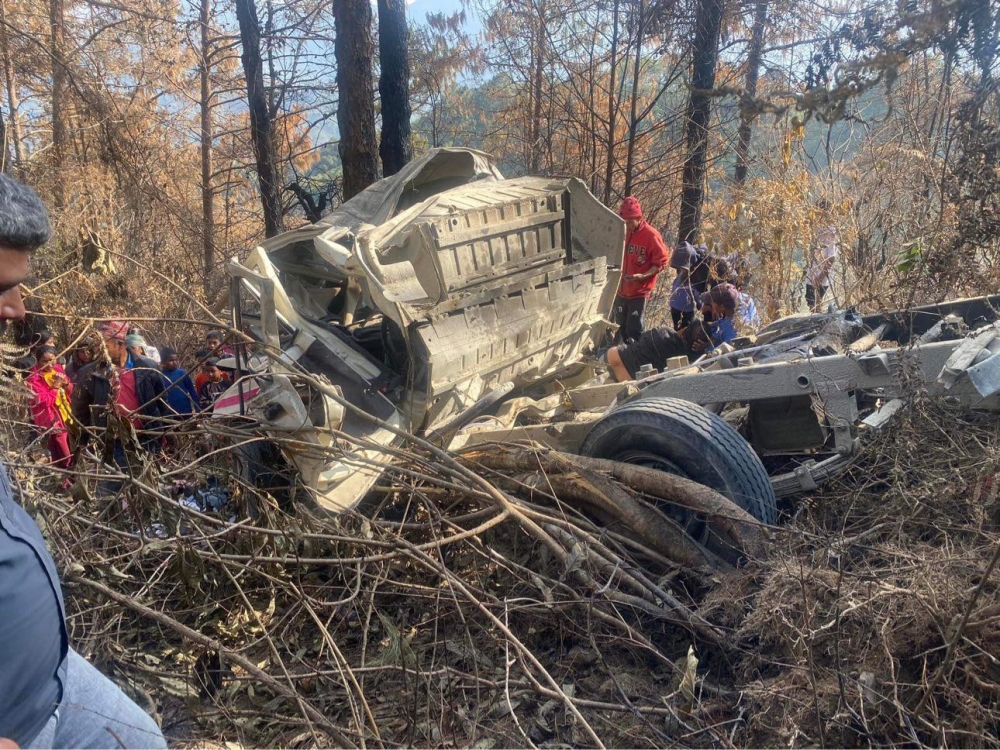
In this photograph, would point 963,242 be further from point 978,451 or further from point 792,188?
point 792,188

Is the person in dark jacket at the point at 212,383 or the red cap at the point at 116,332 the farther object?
the person in dark jacket at the point at 212,383

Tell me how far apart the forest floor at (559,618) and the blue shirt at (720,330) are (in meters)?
2.00

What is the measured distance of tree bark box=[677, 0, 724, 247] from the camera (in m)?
10.6

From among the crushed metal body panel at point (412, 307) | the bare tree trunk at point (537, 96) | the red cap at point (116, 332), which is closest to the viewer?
the crushed metal body panel at point (412, 307)

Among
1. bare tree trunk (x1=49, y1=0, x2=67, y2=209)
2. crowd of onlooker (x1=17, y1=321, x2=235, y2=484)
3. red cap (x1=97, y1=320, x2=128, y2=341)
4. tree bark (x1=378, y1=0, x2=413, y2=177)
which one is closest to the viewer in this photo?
red cap (x1=97, y1=320, x2=128, y2=341)

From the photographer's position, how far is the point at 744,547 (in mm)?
3346

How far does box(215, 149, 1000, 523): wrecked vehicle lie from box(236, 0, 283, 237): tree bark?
6214 millimetres

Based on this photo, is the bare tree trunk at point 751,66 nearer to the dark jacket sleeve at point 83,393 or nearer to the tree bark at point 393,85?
the tree bark at point 393,85

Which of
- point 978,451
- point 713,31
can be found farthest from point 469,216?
point 713,31

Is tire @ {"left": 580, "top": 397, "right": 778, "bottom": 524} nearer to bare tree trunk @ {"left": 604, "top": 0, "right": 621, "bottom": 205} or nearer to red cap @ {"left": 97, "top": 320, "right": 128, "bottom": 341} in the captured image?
red cap @ {"left": 97, "top": 320, "right": 128, "bottom": 341}

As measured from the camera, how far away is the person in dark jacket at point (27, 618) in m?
1.42

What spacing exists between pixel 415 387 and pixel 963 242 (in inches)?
135

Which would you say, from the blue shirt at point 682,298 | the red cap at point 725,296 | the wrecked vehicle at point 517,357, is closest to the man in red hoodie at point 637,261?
the blue shirt at point 682,298

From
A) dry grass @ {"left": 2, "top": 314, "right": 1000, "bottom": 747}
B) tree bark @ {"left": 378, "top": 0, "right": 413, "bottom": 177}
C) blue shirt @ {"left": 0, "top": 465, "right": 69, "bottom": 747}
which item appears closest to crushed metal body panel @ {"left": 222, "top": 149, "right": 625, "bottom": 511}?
dry grass @ {"left": 2, "top": 314, "right": 1000, "bottom": 747}
